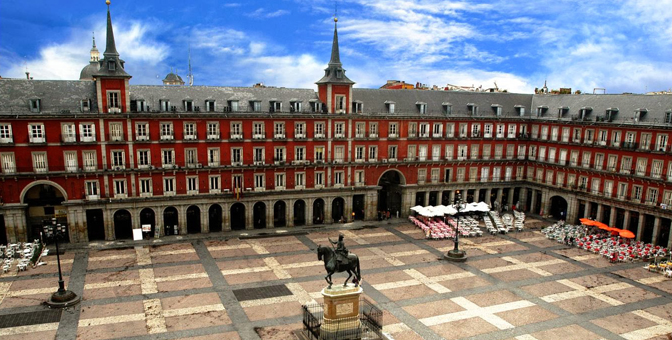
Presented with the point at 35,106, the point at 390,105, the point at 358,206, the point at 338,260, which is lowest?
the point at 358,206

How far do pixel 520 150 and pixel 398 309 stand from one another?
4500 centimetres

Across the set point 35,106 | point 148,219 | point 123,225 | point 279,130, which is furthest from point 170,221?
point 35,106

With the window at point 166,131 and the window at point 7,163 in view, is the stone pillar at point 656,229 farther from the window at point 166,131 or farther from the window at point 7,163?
the window at point 7,163

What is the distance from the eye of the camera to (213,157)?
57.5 meters

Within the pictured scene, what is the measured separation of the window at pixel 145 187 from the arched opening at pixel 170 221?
322 cm

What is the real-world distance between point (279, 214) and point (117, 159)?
21.4 m

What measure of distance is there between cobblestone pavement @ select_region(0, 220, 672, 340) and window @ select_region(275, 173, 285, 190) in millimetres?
7792

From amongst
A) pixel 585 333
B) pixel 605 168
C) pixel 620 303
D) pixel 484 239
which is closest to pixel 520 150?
pixel 605 168

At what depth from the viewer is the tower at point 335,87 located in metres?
62.2

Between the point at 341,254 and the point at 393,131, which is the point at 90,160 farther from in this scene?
the point at 393,131

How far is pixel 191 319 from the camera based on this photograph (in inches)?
1350

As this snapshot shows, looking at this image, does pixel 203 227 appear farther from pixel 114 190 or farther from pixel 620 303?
pixel 620 303

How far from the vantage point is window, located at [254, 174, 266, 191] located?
196ft

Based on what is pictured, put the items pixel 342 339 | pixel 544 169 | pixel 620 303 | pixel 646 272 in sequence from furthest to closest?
pixel 544 169 → pixel 646 272 → pixel 620 303 → pixel 342 339
